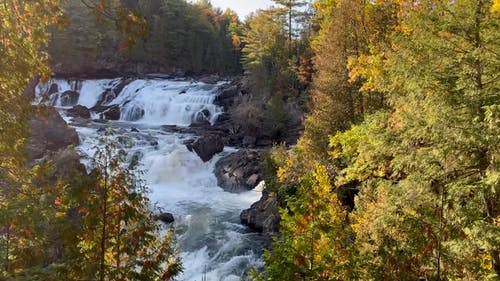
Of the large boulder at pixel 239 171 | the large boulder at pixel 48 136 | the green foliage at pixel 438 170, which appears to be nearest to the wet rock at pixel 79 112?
the large boulder at pixel 48 136

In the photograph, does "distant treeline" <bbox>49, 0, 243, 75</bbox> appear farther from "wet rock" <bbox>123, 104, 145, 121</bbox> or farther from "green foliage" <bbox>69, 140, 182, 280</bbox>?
"green foliage" <bbox>69, 140, 182, 280</bbox>

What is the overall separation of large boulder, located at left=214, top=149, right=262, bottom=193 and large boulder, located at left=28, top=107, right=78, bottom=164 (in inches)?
356

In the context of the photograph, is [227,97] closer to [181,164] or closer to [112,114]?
[112,114]

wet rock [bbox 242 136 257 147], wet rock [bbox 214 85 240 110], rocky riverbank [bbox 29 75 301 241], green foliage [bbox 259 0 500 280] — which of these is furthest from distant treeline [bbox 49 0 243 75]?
green foliage [bbox 259 0 500 280]

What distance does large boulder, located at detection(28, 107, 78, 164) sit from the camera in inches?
901

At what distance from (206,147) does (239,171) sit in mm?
4079

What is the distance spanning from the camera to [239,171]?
2538cm

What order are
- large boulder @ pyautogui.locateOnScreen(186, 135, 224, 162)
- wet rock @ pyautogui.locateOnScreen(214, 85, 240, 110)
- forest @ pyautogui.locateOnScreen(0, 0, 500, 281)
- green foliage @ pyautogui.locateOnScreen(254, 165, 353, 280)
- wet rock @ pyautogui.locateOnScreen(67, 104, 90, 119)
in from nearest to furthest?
forest @ pyautogui.locateOnScreen(0, 0, 500, 281) < green foliage @ pyautogui.locateOnScreen(254, 165, 353, 280) < large boulder @ pyautogui.locateOnScreen(186, 135, 224, 162) < wet rock @ pyautogui.locateOnScreen(67, 104, 90, 119) < wet rock @ pyautogui.locateOnScreen(214, 85, 240, 110)

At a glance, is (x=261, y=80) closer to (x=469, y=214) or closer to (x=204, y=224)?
(x=204, y=224)

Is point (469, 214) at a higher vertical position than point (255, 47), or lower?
lower

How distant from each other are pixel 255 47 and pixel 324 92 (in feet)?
83.9

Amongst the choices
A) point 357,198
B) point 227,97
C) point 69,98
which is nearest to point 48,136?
point 227,97

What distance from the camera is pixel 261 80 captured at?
35.9 meters

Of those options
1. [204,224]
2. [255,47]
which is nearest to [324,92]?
[204,224]
